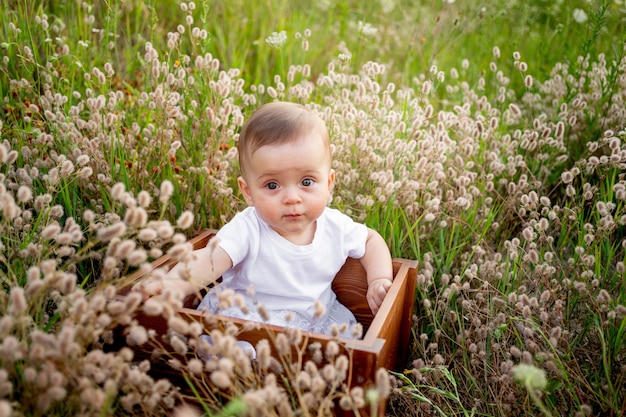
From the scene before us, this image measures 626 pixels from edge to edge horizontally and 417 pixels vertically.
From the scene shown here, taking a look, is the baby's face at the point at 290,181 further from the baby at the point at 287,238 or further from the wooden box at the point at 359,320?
the wooden box at the point at 359,320

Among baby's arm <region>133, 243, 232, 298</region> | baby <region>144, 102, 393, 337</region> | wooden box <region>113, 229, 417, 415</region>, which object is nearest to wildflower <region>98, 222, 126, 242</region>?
wooden box <region>113, 229, 417, 415</region>

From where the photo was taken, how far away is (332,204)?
2820 mm

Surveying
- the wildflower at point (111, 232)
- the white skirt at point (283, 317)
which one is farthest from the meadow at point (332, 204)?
the white skirt at point (283, 317)

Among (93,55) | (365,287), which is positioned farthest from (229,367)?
(93,55)

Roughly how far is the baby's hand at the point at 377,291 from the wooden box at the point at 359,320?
0.17 feet

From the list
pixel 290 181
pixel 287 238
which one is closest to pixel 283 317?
pixel 287 238

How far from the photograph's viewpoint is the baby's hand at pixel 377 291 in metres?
2.22

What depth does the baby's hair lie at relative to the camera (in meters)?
2.05

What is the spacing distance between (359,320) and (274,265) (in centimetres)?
50

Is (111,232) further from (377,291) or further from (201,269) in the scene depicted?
(377,291)

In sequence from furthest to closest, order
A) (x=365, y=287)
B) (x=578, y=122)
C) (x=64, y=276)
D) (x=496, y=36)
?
(x=496, y=36)
(x=578, y=122)
(x=365, y=287)
(x=64, y=276)

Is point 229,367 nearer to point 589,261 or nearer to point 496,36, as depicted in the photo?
point 589,261

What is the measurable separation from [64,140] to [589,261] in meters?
2.16

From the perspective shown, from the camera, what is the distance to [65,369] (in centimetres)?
136
